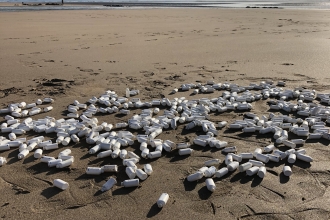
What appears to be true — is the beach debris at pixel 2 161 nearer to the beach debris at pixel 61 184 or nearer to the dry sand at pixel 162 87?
the dry sand at pixel 162 87

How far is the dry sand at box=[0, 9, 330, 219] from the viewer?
14.3 feet

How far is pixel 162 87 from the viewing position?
9391mm

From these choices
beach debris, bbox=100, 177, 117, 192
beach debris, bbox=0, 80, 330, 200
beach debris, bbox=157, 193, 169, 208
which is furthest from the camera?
beach debris, bbox=0, 80, 330, 200

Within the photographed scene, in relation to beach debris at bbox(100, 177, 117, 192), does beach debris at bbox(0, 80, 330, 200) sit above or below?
above

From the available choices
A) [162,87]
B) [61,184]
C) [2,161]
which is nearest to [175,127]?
[61,184]

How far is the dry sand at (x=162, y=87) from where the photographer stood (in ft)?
14.3

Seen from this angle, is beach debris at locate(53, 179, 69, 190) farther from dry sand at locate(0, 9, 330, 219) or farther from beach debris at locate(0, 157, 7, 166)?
beach debris at locate(0, 157, 7, 166)

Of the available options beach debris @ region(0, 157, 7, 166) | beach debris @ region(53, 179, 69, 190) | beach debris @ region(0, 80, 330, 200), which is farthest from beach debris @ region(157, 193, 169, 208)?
beach debris @ region(0, 157, 7, 166)

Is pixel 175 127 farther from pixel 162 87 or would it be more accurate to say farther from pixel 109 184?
pixel 162 87

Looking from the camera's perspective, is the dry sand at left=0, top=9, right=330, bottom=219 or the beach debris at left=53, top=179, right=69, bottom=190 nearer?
the dry sand at left=0, top=9, right=330, bottom=219

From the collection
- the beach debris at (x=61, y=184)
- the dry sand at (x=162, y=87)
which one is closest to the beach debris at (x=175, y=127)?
the beach debris at (x=61, y=184)

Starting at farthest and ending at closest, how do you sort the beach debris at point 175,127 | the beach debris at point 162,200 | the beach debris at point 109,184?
the beach debris at point 175,127, the beach debris at point 109,184, the beach debris at point 162,200

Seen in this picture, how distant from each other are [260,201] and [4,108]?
6169 mm

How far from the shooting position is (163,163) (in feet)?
17.8
